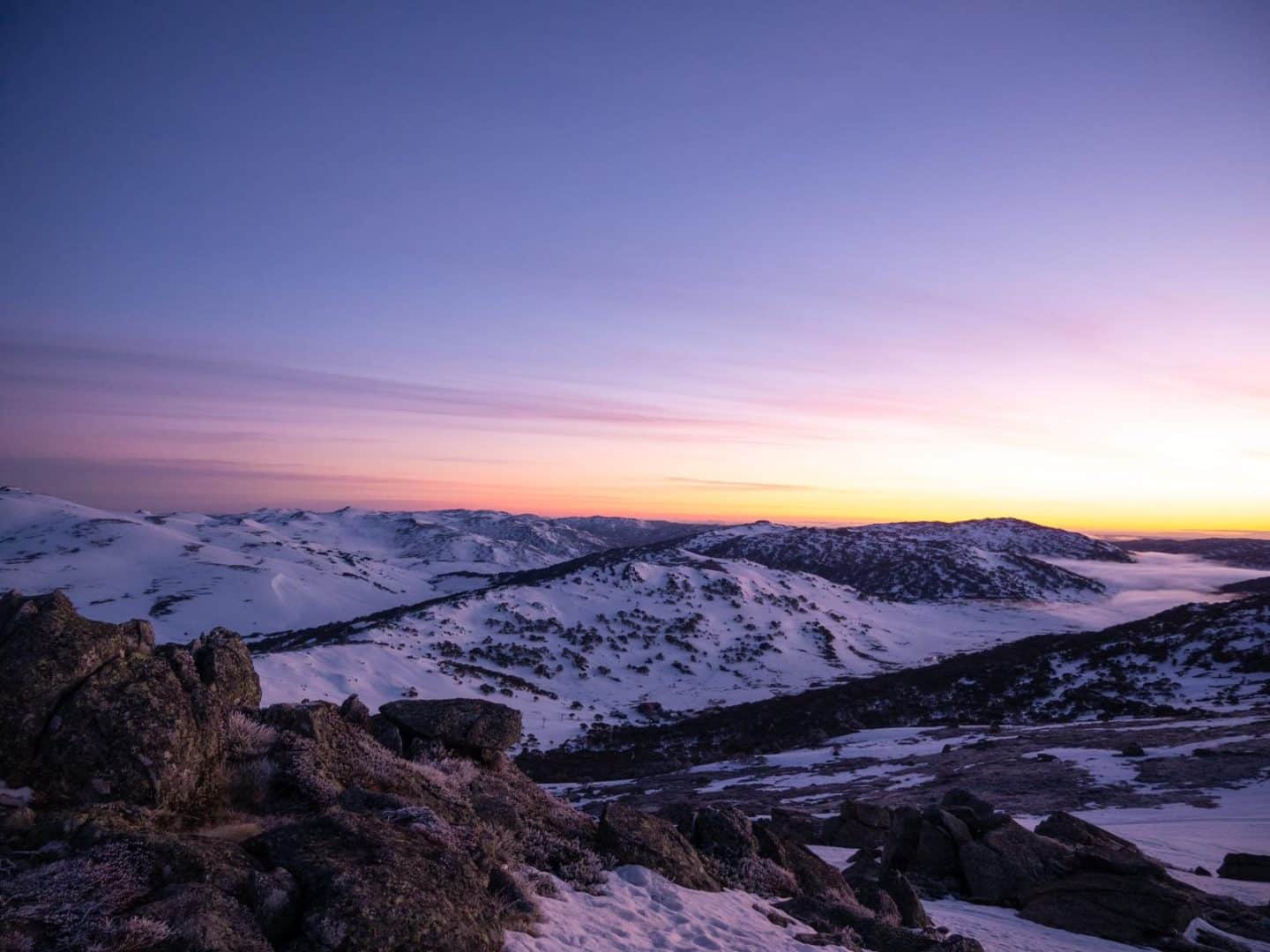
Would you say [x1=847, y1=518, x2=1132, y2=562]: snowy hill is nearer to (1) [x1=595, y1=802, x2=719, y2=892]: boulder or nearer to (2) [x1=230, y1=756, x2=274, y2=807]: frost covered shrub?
(1) [x1=595, y1=802, x2=719, y2=892]: boulder

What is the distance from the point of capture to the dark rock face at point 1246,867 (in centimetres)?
1497

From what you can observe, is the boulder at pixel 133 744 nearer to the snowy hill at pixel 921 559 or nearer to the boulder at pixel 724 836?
the boulder at pixel 724 836

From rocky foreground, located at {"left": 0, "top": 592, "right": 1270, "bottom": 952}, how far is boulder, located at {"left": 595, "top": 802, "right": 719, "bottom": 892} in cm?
3

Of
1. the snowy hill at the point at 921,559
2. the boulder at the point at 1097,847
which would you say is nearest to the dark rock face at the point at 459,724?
the boulder at the point at 1097,847

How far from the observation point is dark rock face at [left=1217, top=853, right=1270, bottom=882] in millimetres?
14969

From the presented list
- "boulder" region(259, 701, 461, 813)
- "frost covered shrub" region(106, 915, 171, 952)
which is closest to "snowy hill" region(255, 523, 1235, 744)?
"boulder" region(259, 701, 461, 813)

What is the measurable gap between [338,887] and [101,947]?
1772mm

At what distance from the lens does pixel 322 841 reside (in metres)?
7.05

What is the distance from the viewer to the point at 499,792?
11844mm

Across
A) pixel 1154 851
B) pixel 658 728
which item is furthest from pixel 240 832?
pixel 658 728

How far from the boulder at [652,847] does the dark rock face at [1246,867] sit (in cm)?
1302

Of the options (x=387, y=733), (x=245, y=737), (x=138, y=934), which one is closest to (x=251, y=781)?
(x=245, y=737)

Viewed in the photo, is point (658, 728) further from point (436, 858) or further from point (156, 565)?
point (156, 565)

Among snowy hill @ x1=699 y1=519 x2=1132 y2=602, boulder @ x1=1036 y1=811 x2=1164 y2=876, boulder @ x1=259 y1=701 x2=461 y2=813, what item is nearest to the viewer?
boulder @ x1=259 y1=701 x2=461 y2=813
